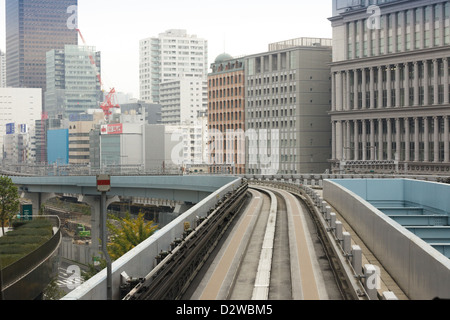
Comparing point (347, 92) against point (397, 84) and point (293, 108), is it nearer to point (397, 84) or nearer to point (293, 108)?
point (397, 84)

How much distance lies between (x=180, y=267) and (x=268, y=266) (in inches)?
214

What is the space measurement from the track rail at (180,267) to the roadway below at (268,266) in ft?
1.11

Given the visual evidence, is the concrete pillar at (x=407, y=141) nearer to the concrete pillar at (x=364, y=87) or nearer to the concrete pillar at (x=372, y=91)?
the concrete pillar at (x=372, y=91)

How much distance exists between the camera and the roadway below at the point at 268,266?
18.9 m

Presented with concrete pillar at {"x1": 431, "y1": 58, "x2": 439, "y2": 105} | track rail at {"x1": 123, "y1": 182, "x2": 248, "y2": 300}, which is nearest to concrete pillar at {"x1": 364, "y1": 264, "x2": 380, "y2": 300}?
track rail at {"x1": 123, "y1": 182, "x2": 248, "y2": 300}

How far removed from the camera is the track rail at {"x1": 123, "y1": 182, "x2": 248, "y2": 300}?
50.0 feet

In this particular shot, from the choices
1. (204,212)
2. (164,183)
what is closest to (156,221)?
(164,183)

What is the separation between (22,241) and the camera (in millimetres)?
47344

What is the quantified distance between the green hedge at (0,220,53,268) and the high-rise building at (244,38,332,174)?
125628 millimetres

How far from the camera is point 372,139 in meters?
152

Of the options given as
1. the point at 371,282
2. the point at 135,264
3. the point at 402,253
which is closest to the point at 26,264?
the point at 135,264
